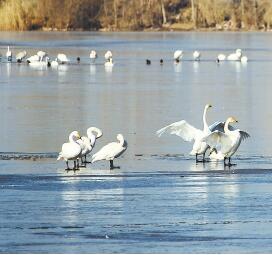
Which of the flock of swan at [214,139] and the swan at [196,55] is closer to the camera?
the flock of swan at [214,139]

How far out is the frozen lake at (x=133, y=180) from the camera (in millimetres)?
9734

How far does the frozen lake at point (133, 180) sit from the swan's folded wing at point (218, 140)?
0.91ft

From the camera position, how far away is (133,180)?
1318 centimetres

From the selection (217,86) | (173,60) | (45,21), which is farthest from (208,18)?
(217,86)

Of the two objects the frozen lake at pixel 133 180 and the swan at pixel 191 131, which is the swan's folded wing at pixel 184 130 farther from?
the frozen lake at pixel 133 180

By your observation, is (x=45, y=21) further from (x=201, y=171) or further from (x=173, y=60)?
(x=201, y=171)

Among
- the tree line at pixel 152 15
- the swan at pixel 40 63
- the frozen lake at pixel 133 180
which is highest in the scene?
the tree line at pixel 152 15

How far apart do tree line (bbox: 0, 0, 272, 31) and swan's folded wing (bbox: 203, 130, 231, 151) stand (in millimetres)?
72533

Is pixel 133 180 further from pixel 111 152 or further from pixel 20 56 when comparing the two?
pixel 20 56

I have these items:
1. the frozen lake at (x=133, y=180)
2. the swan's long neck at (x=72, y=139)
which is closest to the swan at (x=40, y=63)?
the frozen lake at (x=133, y=180)

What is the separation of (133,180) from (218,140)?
195 cm

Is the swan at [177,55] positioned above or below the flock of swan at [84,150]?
above

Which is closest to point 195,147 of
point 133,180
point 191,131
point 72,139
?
point 191,131

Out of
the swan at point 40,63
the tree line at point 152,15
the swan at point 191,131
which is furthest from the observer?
the tree line at point 152,15
